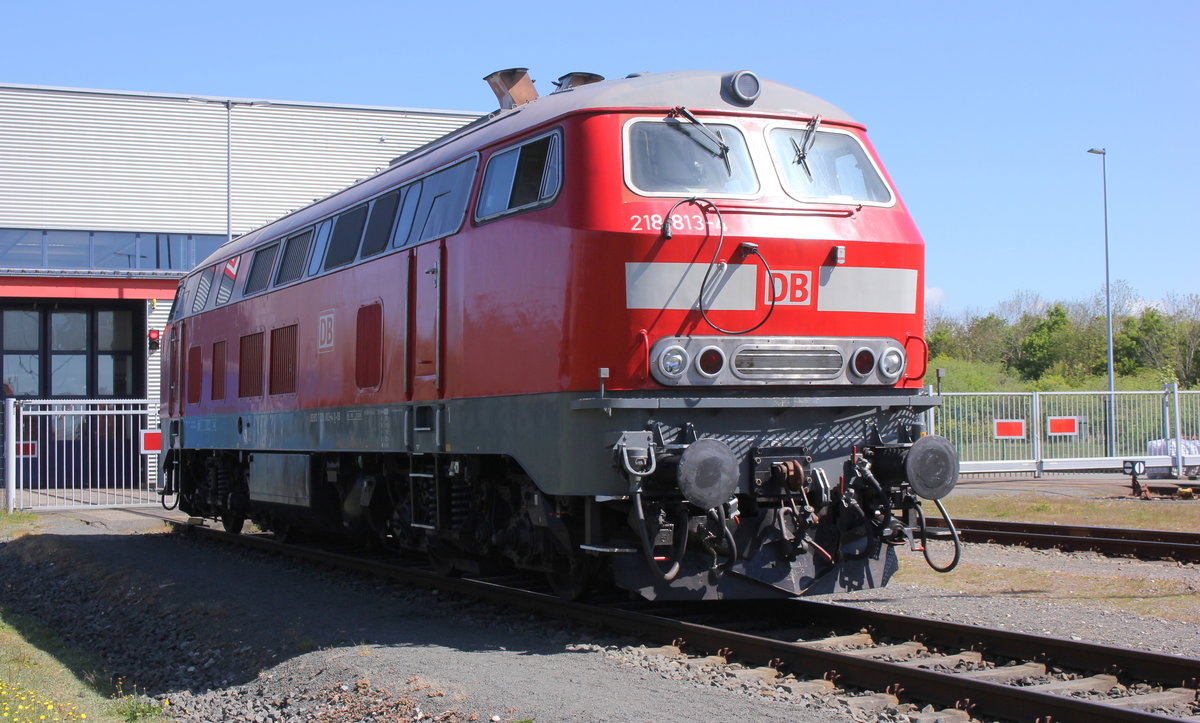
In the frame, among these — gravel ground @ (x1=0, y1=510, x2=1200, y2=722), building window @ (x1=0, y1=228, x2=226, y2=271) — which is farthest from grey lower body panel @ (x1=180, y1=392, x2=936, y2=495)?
building window @ (x1=0, y1=228, x2=226, y2=271)

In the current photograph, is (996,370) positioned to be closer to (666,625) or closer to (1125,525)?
(1125,525)

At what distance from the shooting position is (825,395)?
8.28 m

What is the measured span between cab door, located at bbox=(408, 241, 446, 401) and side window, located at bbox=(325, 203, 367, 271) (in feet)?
5.51

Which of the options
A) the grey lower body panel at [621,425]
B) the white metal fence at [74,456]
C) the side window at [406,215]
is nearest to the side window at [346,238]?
the side window at [406,215]

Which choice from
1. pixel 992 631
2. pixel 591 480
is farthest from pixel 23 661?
pixel 992 631

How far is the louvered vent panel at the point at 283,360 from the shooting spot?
1298 centimetres

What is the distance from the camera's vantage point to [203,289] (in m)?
17.0

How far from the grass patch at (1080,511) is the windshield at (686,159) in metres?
10.3

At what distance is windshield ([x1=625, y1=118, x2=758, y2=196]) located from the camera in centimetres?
820

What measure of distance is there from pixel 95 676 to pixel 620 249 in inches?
216

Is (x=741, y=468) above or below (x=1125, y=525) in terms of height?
above

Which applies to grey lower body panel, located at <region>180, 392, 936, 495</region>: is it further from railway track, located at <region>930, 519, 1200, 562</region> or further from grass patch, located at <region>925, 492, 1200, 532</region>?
grass patch, located at <region>925, 492, 1200, 532</region>

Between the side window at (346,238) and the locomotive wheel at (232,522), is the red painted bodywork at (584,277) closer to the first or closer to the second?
the side window at (346,238)

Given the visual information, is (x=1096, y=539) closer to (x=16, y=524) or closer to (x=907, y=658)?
(x=907, y=658)
